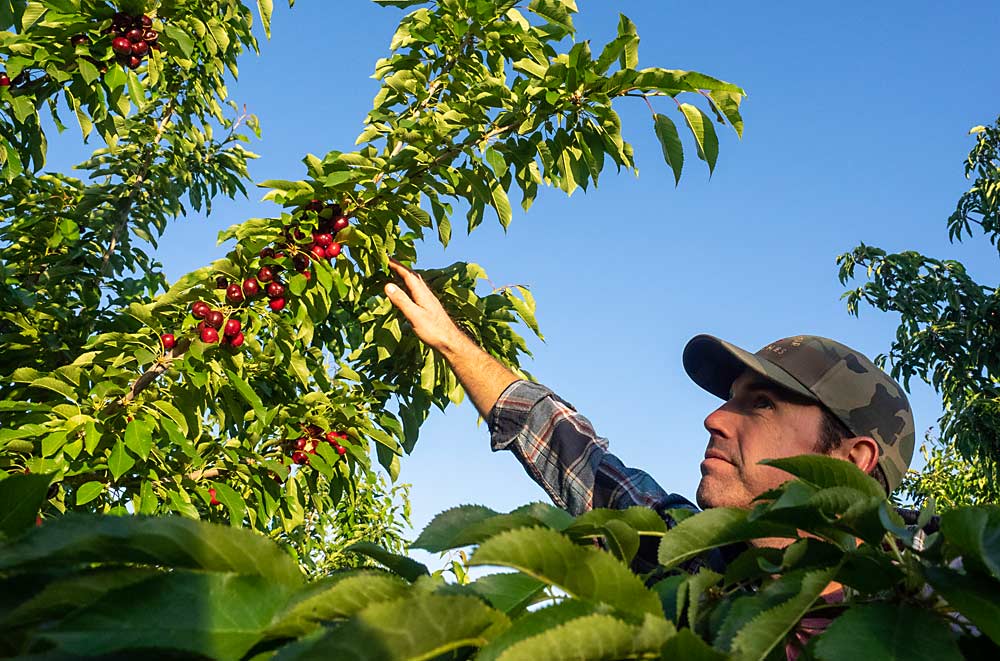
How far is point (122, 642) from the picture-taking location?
47 cm

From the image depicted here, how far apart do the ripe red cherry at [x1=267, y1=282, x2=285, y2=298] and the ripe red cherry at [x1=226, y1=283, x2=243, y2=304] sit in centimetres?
11

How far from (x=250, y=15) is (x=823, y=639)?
15.3 feet

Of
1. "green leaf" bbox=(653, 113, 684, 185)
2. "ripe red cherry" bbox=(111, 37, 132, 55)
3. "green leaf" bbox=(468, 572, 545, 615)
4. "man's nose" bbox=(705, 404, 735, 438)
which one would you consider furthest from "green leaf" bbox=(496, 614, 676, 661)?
"ripe red cherry" bbox=(111, 37, 132, 55)

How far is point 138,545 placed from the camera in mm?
526

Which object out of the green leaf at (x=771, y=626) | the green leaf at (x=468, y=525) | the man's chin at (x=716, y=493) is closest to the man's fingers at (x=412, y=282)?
the man's chin at (x=716, y=493)

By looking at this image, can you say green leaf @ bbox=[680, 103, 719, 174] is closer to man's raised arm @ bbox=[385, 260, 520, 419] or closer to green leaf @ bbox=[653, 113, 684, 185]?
green leaf @ bbox=[653, 113, 684, 185]

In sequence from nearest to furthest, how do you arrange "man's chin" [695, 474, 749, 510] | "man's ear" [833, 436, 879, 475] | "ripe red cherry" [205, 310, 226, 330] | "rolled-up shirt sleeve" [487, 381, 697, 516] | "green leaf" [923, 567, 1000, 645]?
"green leaf" [923, 567, 1000, 645]
"man's chin" [695, 474, 749, 510]
"man's ear" [833, 436, 879, 475]
"rolled-up shirt sleeve" [487, 381, 697, 516]
"ripe red cherry" [205, 310, 226, 330]

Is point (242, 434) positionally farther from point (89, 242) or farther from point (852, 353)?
point (852, 353)

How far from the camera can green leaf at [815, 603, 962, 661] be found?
0.52 metres

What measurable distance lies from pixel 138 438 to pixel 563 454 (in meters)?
1.48

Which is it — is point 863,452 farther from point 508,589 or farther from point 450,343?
point 508,589

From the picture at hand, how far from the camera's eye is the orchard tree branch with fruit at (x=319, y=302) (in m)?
2.84

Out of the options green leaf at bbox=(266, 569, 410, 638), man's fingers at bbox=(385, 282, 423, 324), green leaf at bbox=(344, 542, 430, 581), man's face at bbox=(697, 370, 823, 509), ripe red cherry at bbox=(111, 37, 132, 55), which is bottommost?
green leaf at bbox=(266, 569, 410, 638)

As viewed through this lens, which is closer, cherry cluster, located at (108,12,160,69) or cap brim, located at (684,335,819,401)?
cap brim, located at (684,335,819,401)
